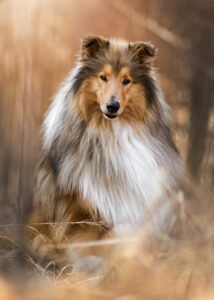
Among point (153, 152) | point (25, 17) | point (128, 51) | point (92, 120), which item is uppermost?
point (25, 17)

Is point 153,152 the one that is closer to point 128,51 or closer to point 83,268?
point 128,51

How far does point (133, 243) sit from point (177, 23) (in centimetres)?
175

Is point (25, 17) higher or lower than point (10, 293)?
higher

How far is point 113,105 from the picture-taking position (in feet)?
7.72

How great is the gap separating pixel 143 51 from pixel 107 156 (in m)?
0.68

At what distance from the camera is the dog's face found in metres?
2.41

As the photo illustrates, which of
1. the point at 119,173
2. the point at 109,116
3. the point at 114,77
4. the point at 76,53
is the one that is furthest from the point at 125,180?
A: the point at 76,53

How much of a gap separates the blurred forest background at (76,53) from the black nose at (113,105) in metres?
0.67

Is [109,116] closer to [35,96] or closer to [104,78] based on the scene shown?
[104,78]

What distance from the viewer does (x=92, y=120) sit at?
2.48m

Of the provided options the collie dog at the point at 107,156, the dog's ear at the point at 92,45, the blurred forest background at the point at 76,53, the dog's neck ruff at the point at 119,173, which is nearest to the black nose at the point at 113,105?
the collie dog at the point at 107,156

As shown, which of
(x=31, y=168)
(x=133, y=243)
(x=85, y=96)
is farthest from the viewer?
(x=31, y=168)

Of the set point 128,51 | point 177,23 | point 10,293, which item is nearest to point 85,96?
point 128,51

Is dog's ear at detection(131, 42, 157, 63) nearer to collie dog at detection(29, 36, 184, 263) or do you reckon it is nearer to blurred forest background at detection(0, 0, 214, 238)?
collie dog at detection(29, 36, 184, 263)
